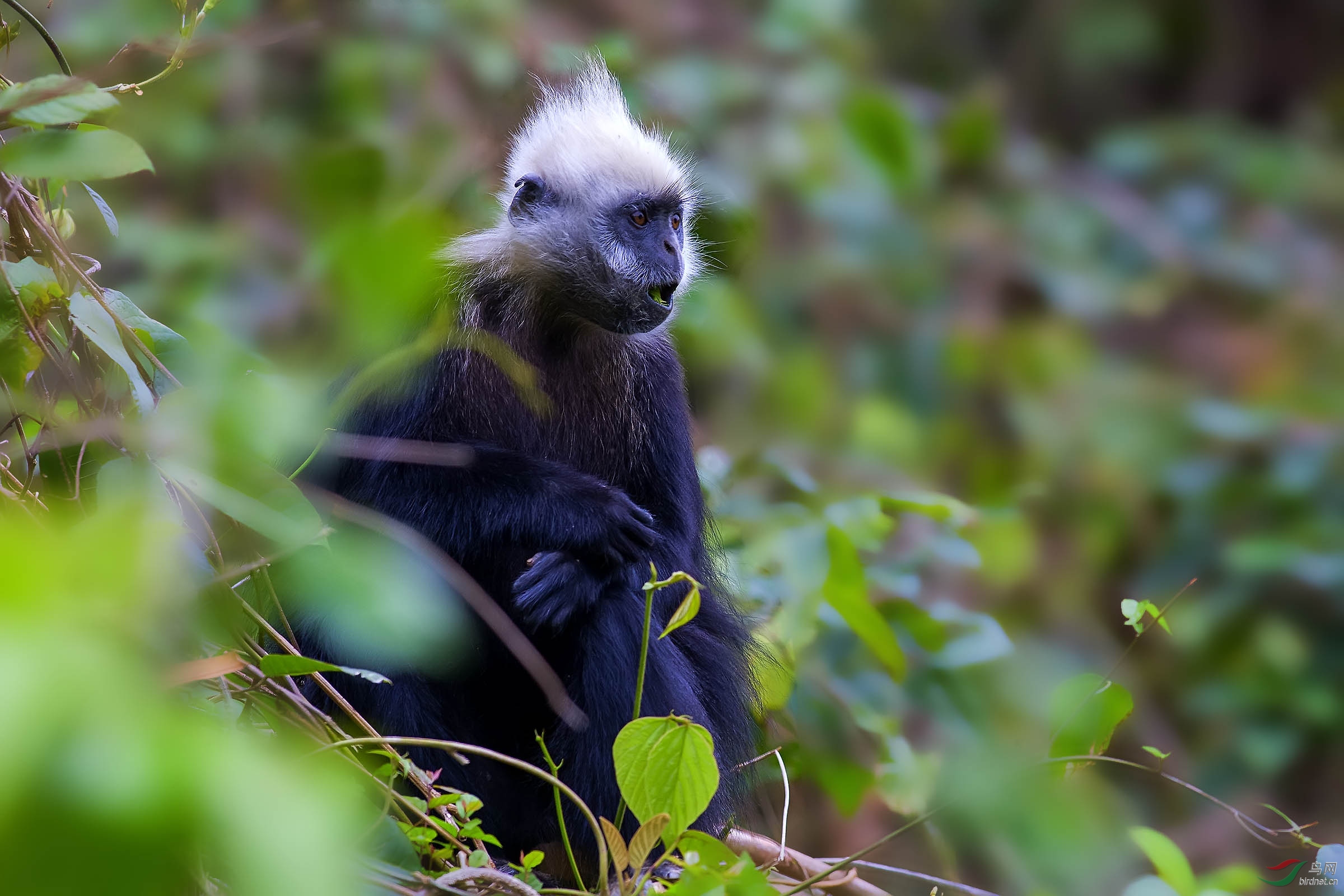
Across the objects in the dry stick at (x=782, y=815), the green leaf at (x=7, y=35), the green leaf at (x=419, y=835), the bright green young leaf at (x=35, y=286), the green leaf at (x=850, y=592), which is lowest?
the dry stick at (x=782, y=815)

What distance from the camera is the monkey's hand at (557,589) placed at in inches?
89.7

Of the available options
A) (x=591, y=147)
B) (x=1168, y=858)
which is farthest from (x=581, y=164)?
(x=1168, y=858)

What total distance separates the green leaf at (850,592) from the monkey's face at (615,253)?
0.72 metres

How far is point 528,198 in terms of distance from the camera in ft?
9.93

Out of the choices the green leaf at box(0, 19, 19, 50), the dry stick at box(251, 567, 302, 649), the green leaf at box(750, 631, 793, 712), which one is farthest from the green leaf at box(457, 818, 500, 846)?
the green leaf at box(750, 631, 793, 712)

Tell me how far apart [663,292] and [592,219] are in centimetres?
31

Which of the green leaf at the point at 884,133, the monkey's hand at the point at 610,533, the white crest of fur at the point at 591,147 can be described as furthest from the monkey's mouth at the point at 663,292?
the green leaf at the point at 884,133

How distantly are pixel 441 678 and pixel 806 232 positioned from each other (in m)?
4.18

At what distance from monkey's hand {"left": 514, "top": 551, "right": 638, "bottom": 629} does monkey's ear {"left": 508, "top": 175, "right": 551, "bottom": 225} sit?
1.01m

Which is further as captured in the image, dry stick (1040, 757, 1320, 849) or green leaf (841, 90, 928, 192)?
green leaf (841, 90, 928, 192)

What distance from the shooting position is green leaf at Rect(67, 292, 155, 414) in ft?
3.43

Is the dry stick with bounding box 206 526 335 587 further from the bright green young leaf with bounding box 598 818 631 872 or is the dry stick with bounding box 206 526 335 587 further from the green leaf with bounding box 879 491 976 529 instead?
the green leaf with bounding box 879 491 976 529

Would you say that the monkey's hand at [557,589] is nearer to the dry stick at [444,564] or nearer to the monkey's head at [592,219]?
the dry stick at [444,564]

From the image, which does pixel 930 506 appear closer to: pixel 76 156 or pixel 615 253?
pixel 615 253
